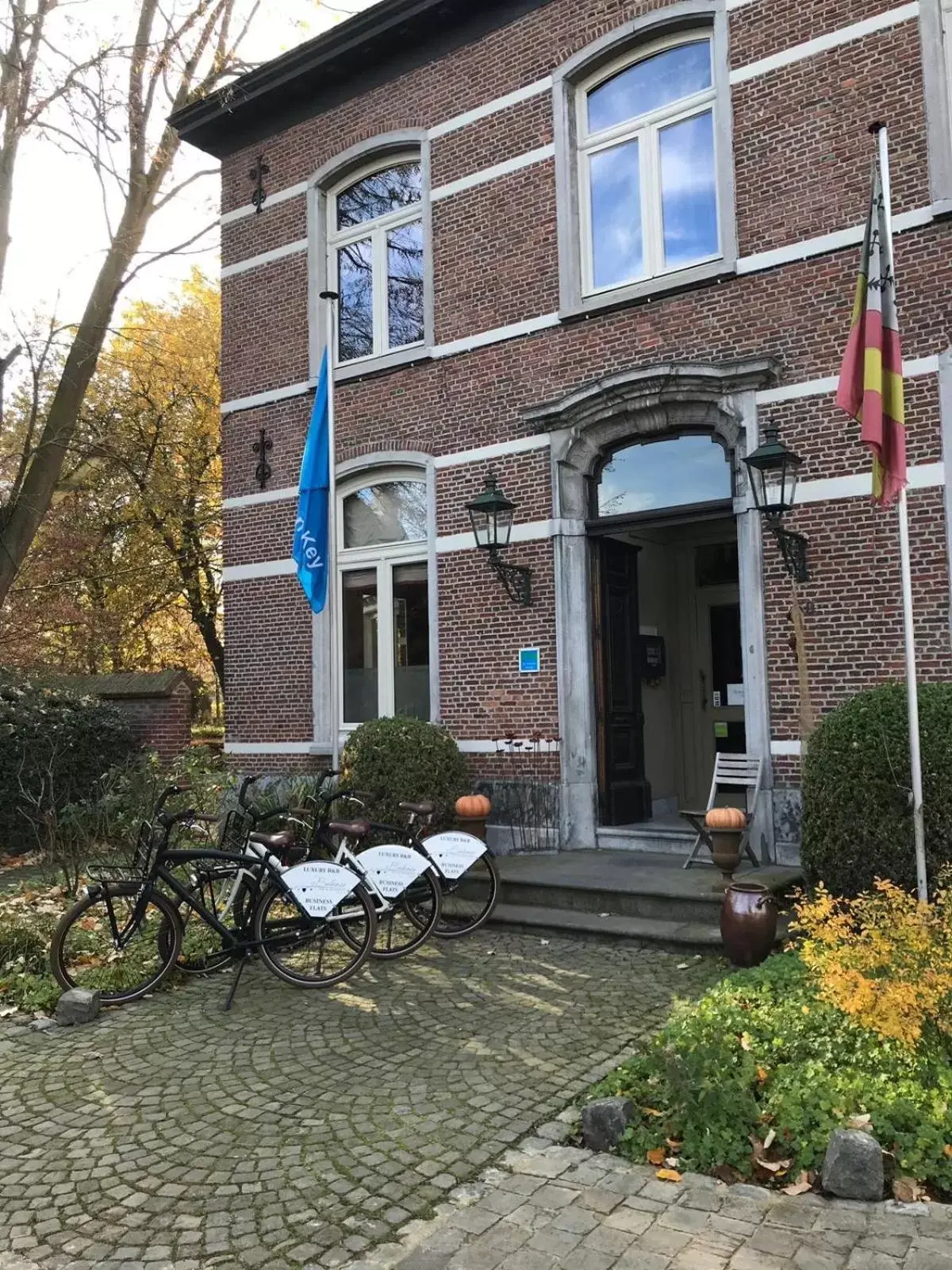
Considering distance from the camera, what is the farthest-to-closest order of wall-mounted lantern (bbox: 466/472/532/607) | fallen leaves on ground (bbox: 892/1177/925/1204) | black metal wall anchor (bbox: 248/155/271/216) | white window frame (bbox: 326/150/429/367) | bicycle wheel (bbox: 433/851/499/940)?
1. black metal wall anchor (bbox: 248/155/271/216)
2. white window frame (bbox: 326/150/429/367)
3. wall-mounted lantern (bbox: 466/472/532/607)
4. bicycle wheel (bbox: 433/851/499/940)
5. fallen leaves on ground (bbox: 892/1177/925/1204)

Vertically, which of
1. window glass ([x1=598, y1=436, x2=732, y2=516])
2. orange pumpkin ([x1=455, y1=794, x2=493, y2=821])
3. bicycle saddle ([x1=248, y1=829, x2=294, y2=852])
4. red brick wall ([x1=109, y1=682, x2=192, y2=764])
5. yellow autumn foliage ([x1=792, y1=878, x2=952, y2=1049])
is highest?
window glass ([x1=598, y1=436, x2=732, y2=516])

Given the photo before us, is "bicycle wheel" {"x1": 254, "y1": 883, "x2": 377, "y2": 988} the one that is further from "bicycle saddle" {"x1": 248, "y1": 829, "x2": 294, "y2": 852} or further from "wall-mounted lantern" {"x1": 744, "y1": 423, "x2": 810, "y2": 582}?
"wall-mounted lantern" {"x1": 744, "y1": 423, "x2": 810, "y2": 582}

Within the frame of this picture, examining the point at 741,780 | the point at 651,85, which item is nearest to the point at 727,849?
the point at 741,780

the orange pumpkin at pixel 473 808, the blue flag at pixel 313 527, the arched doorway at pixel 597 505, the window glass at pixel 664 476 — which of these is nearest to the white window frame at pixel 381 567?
the blue flag at pixel 313 527

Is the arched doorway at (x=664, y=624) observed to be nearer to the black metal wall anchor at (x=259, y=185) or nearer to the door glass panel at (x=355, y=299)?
the door glass panel at (x=355, y=299)

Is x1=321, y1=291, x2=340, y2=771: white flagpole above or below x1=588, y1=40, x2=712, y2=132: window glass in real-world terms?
below

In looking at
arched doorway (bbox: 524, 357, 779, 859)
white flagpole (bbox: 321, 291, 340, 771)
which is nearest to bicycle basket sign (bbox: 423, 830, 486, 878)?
arched doorway (bbox: 524, 357, 779, 859)

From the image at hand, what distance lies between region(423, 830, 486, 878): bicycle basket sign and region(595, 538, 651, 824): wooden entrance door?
2298mm

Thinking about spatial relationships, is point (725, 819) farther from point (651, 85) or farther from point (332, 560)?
point (651, 85)

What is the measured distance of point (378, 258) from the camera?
10359 millimetres

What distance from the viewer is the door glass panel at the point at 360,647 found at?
10.0m

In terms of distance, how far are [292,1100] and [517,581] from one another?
17.6 feet

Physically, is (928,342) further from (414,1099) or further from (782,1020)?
(414,1099)

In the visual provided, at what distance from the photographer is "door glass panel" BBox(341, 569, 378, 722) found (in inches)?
396
